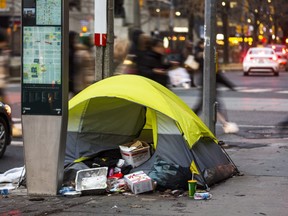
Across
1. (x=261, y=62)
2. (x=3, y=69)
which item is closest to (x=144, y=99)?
(x=3, y=69)

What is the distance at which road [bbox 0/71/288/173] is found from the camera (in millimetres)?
13016

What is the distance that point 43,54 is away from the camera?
320 inches

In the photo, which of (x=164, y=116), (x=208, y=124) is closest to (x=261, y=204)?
(x=164, y=116)

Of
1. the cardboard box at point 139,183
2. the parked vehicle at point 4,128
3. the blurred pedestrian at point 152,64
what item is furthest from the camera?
the blurred pedestrian at point 152,64

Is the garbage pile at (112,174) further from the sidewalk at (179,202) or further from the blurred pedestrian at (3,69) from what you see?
the blurred pedestrian at (3,69)

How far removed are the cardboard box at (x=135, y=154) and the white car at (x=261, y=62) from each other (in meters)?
28.3

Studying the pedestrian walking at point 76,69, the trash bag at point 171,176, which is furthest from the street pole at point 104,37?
the pedestrian walking at point 76,69

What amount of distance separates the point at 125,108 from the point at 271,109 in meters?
10.3

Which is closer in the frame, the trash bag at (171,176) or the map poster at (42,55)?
the map poster at (42,55)

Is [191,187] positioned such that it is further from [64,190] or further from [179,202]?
[64,190]

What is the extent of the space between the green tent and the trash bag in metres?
0.11

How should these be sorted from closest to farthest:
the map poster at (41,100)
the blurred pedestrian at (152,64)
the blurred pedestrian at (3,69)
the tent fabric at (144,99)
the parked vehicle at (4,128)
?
A: the map poster at (41,100) → the tent fabric at (144,99) → the parked vehicle at (4,128) → the blurred pedestrian at (152,64) → the blurred pedestrian at (3,69)

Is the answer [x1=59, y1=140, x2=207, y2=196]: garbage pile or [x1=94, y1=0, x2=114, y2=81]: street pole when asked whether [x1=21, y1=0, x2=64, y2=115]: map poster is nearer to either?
[x1=59, y1=140, x2=207, y2=196]: garbage pile

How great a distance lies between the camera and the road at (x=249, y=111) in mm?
13016
